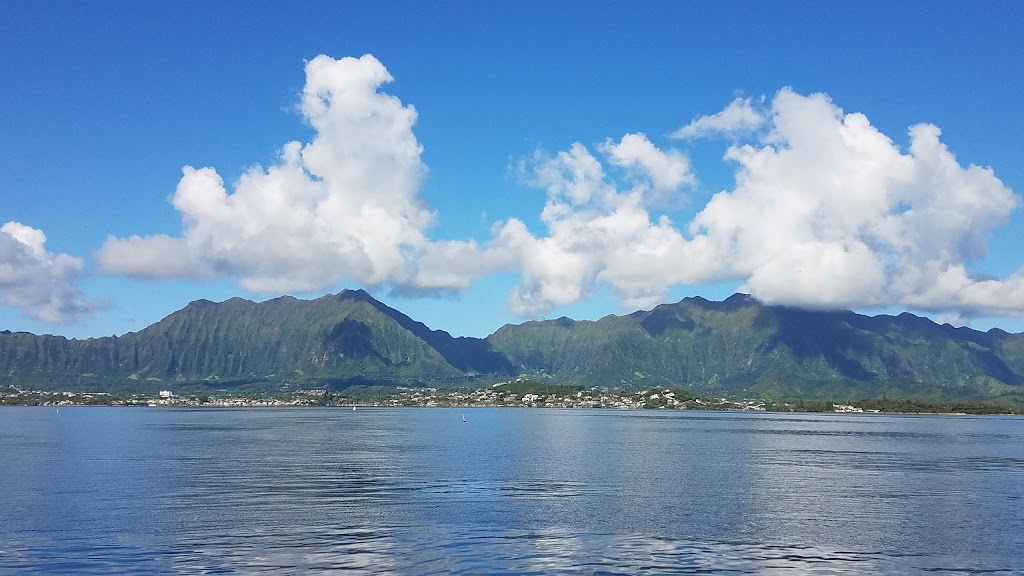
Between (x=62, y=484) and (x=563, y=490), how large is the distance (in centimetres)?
5297

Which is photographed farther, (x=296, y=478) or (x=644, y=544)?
(x=296, y=478)

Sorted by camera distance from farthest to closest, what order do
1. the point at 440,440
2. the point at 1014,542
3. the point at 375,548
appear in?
1. the point at 440,440
2. the point at 1014,542
3. the point at 375,548

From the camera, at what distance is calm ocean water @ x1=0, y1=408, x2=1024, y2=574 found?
53.2 metres

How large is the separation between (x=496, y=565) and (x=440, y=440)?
121045 mm

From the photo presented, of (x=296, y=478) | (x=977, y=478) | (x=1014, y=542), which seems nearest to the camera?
(x=1014, y=542)

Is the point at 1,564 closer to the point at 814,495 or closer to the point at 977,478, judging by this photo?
the point at 814,495

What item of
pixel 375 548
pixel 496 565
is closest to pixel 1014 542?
pixel 496 565

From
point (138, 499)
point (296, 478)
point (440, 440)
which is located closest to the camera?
point (138, 499)

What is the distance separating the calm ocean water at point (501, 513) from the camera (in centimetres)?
5319

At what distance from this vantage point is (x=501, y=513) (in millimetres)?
70812

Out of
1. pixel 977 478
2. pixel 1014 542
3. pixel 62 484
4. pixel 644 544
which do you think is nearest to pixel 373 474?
pixel 62 484

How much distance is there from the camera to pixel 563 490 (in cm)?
8669

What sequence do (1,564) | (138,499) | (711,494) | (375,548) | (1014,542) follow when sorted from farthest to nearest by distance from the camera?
(711,494)
(138,499)
(1014,542)
(375,548)
(1,564)

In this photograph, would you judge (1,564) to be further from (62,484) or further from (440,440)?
(440,440)
